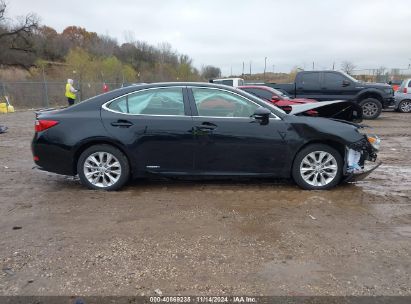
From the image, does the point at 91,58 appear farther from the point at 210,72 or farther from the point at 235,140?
the point at 235,140

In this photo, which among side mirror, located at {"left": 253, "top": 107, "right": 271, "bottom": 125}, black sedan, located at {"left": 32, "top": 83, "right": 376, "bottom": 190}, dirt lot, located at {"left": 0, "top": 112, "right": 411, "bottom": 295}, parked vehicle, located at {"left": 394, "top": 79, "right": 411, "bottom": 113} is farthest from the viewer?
parked vehicle, located at {"left": 394, "top": 79, "right": 411, "bottom": 113}

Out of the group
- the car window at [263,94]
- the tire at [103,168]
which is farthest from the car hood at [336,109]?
the car window at [263,94]

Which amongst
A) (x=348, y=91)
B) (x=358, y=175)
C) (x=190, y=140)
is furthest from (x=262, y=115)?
(x=348, y=91)

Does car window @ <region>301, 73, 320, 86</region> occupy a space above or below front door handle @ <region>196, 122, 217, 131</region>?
above

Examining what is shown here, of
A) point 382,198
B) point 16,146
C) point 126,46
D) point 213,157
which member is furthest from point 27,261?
point 126,46

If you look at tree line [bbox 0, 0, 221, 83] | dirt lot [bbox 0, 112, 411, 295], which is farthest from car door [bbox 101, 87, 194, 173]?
tree line [bbox 0, 0, 221, 83]

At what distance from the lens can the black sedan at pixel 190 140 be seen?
5.28 meters

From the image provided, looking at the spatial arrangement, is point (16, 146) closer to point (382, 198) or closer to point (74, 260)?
point (74, 260)

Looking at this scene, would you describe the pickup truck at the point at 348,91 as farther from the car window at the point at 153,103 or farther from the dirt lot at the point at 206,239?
the car window at the point at 153,103

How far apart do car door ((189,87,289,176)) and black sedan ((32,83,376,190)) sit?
0.01 metres

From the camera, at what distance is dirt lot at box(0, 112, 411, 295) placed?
3031mm

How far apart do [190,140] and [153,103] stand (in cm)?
78

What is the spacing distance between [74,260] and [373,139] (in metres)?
4.52

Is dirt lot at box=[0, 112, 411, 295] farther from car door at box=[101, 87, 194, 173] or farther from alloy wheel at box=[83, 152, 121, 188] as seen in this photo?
car door at box=[101, 87, 194, 173]
